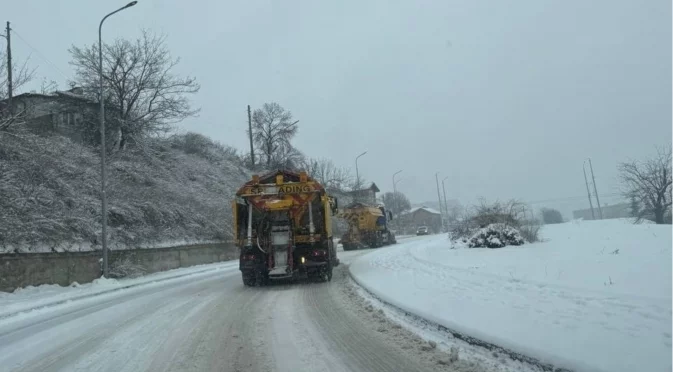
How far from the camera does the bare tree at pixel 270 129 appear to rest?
6066 cm

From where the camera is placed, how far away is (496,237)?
1817cm

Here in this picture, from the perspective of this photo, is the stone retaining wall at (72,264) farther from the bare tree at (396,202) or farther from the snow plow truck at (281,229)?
the bare tree at (396,202)

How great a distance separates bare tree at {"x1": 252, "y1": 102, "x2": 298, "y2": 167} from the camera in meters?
60.7

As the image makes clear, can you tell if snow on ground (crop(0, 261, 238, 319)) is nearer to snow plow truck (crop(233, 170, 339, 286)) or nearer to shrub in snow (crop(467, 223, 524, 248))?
snow plow truck (crop(233, 170, 339, 286))

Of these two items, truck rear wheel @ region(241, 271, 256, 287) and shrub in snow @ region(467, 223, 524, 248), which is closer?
truck rear wheel @ region(241, 271, 256, 287)

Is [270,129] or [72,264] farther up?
[270,129]

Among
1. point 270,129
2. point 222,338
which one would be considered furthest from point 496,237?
point 270,129

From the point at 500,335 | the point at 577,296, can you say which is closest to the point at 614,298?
the point at 577,296

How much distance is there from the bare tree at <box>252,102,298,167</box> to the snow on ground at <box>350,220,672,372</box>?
48.4 metres

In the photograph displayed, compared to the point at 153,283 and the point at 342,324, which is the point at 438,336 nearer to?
the point at 342,324

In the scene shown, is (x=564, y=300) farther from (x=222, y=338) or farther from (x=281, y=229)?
(x=281, y=229)

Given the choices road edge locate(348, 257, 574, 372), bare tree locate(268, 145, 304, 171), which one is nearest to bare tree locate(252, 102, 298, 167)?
bare tree locate(268, 145, 304, 171)

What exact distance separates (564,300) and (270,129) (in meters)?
55.7

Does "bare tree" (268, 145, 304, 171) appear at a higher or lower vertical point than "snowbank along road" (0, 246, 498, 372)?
higher
